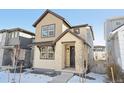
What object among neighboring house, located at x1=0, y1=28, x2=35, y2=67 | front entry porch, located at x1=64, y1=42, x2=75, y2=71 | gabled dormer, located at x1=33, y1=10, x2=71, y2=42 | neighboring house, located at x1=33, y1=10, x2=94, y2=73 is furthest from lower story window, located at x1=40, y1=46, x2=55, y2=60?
neighboring house, located at x1=0, y1=28, x2=35, y2=67

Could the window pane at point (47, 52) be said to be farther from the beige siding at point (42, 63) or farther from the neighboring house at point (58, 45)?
the beige siding at point (42, 63)

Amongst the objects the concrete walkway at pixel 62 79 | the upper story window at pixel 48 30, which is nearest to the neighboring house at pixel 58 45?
→ the upper story window at pixel 48 30

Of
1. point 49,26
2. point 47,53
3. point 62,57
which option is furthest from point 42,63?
point 49,26

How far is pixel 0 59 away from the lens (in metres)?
13.2

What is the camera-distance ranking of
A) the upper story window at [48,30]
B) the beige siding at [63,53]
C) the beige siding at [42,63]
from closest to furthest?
the beige siding at [63,53], the beige siding at [42,63], the upper story window at [48,30]

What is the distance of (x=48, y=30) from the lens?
1005cm

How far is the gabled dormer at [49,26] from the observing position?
9.64m

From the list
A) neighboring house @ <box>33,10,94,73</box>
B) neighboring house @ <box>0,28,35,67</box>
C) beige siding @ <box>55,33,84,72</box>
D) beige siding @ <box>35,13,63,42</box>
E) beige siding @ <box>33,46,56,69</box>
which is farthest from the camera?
neighboring house @ <box>0,28,35,67</box>

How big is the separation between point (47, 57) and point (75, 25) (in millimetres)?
4267

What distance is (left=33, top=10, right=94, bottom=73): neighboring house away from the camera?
8043 mm

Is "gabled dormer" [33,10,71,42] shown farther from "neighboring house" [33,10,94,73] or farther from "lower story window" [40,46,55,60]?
"lower story window" [40,46,55,60]

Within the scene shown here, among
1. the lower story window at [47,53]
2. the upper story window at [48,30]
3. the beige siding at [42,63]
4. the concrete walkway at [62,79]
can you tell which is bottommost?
the concrete walkway at [62,79]

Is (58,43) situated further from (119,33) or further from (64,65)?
(119,33)

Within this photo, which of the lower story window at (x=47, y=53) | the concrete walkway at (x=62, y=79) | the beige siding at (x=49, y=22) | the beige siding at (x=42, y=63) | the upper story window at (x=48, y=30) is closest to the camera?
the concrete walkway at (x=62, y=79)
